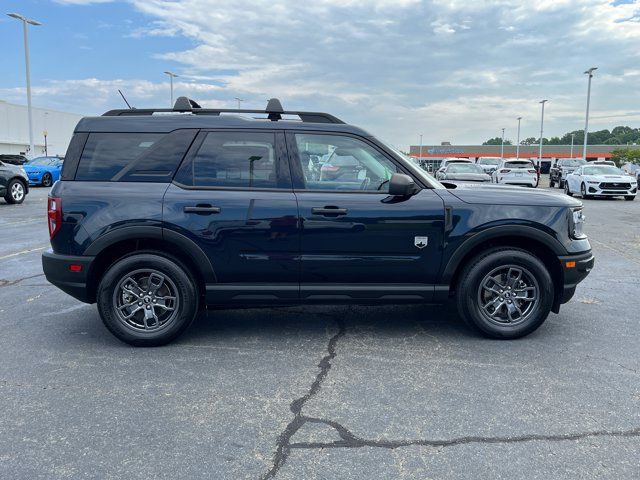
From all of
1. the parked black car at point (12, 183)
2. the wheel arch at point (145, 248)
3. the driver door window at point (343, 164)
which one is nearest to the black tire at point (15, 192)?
the parked black car at point (12, 183)

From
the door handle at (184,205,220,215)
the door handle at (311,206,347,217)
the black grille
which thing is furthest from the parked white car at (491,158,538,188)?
the door handle at (184,205,220,215)

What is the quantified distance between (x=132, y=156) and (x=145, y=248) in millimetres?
774

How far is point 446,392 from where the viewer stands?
11.7 ft

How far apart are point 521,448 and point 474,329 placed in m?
1.82

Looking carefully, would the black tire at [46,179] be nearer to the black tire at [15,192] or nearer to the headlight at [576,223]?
the black tire at [15,192]

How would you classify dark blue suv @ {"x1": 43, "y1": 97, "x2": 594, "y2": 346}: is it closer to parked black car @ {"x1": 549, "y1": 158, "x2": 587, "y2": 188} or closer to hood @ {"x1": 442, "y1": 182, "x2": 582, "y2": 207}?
hood @ {"x1": 442, "y1": 182, "x2": 582, "y2": 207}

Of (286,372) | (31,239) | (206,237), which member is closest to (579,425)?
(286,372)

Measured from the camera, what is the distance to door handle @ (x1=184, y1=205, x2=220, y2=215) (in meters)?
4.26

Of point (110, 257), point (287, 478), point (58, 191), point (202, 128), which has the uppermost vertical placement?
point (202, 128)

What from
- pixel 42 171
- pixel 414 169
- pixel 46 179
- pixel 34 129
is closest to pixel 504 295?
pixel 414 169

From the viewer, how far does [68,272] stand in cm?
434

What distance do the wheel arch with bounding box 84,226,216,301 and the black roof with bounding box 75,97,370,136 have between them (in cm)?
87

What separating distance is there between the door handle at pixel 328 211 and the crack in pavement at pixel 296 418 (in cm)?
112

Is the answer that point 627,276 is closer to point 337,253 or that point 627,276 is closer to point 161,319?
point 337,253
